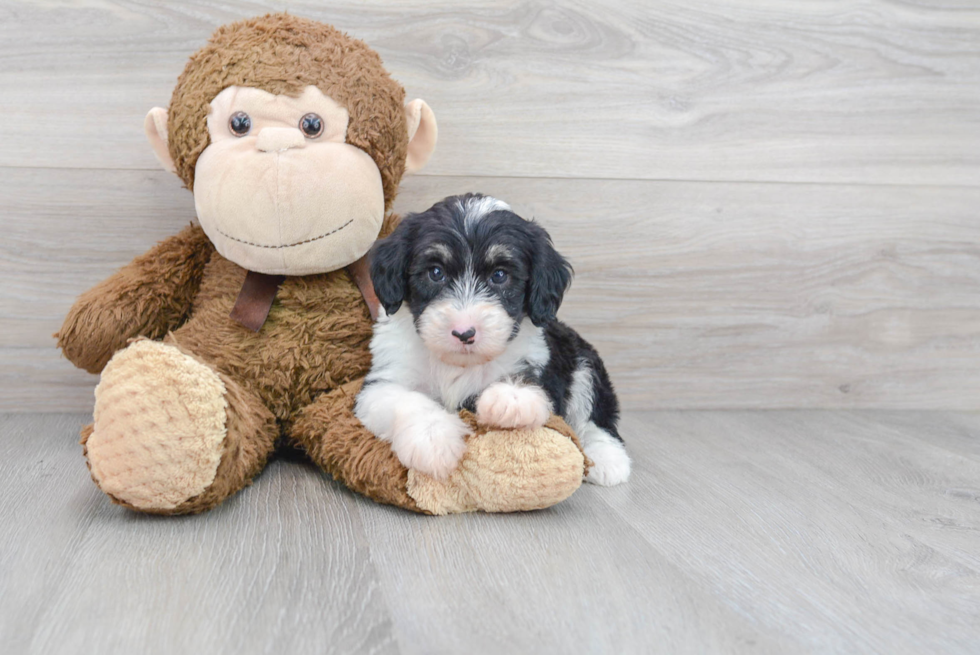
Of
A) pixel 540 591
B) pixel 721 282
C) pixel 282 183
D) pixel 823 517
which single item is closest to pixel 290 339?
pixel 282 183

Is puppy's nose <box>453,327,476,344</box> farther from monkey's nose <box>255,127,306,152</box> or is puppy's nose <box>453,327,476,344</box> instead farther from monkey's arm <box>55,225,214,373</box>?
monkey's arm <box>55,225,214,373</box>

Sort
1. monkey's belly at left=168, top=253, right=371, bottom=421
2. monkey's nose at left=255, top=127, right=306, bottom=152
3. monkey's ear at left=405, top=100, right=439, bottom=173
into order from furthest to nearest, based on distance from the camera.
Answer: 1. monkey's ear at left=405, top=100, right=439, bottom=173
2. monkey's belly at left=168, top=253, right=371, bottom=421
3. monkey's nose at left=255, top=127, right=306, bottom=152

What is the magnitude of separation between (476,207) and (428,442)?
1.48 ft

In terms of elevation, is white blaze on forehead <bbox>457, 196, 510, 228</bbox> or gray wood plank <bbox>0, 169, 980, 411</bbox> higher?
white blaze on forehead <bbox>457, 196, 510, 228</bbox>

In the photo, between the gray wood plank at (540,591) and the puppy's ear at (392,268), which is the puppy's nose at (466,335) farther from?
the gray wood plank at (540,591)

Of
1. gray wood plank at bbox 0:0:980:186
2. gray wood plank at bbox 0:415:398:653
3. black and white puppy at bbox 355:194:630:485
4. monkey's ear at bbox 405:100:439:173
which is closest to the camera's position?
gray wood plank at bbox 0:415:398:653

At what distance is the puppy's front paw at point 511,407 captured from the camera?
140cm

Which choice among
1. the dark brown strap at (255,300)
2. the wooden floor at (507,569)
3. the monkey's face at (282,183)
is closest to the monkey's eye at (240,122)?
the monkey's face at (282,183)

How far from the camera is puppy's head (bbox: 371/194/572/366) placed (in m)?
1.41

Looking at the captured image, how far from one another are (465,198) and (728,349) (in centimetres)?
117

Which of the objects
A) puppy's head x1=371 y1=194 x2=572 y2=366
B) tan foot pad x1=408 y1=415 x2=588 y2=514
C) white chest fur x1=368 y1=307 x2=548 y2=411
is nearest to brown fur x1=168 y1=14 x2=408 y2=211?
puppy's head x1=371 y1=194 x2=572 y2=366

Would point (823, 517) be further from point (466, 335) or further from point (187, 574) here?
point (187, 574)

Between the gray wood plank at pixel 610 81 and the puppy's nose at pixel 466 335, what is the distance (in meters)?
0.86

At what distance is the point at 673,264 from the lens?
7.52 feet
